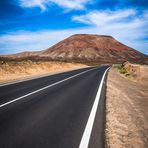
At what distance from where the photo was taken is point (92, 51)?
186 meters

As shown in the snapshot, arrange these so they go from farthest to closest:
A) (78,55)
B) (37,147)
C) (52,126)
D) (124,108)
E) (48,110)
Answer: (78,55) → (124,108) → (48,110) → (52,126) → (37,147)

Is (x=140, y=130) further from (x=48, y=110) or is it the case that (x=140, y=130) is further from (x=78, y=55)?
(x=78, y=55)

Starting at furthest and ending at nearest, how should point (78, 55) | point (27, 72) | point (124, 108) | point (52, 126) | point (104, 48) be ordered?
point (104, 48)
point (78, 55)
point (27, 72)
point (124, 108)
point (52, 126)

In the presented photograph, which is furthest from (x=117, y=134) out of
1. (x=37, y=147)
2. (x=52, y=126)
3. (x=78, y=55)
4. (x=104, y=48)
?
(x=104, y=48)

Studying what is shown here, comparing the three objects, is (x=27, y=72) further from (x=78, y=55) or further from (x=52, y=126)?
(x=78, y=55)

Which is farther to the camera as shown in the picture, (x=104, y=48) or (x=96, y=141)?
(x=104, y=48)

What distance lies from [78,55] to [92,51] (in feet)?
51.3

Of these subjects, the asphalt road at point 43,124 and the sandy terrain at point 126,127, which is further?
the sandy terrain at point 126,127

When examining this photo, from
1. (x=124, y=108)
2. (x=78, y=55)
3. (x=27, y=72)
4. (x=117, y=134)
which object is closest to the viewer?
(x=117, y=134)

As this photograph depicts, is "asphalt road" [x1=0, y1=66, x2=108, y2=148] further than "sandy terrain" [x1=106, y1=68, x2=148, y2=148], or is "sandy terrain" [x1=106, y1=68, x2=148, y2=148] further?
"sandy terrain" [x1=106, y1=68, x2=148, y2=148]

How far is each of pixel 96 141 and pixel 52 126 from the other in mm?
1524

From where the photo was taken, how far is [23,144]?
4.73 metres

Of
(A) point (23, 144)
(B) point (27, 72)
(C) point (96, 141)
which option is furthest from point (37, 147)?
(B) point (27, 72)

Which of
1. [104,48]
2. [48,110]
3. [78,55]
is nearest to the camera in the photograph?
[48,110]
